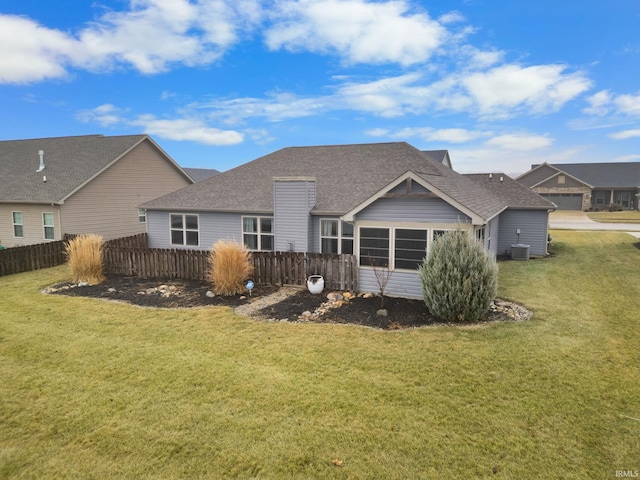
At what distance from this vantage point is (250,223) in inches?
685

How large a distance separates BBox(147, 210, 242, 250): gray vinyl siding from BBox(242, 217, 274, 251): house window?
0.29 meters

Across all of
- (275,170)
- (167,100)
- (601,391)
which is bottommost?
(601,391)

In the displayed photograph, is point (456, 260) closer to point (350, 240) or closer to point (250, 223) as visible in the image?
point (350, 240)

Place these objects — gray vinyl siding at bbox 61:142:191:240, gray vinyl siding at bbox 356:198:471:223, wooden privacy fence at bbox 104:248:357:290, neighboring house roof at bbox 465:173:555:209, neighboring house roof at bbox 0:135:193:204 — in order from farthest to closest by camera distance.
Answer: gray vinyl siding at bbox 61:142:191:240 < neighboring house roof at bbox 0:135:193:204 < neighboring house roof at bbox 465:173:555:209 < wooden privacy fence at bbox 104:248:357:290 < gray vinyl siding at bbox 356:198:471:223

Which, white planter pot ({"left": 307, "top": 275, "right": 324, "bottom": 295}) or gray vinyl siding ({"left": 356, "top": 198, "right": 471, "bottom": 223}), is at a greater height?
gray vinyl siding ({"left": 356, "top": 198, "right": 471, "bottom": 223})

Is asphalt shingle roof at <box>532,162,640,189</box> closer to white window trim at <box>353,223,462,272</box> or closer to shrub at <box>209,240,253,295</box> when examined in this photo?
white window trim at <box>353,223,462,272</box>

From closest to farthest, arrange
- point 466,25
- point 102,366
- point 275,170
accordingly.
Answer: point 102,366
point 466,25
point 275,170

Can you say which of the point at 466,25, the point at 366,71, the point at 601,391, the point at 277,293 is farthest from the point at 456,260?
the point at 366,71

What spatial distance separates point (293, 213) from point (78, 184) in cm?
1329

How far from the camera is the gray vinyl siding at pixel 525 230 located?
20.8 meters


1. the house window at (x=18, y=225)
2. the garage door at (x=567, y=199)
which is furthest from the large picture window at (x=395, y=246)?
the garage door at (x=567, y=199)

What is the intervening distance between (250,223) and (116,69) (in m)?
14.3

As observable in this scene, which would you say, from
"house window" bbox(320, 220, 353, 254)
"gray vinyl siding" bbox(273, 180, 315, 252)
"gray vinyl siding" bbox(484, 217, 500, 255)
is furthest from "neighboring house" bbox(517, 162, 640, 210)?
"gray vinyl siding" bbox(273, 180, 315, 252)

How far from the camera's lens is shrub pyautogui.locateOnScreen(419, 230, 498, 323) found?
31.6ft
